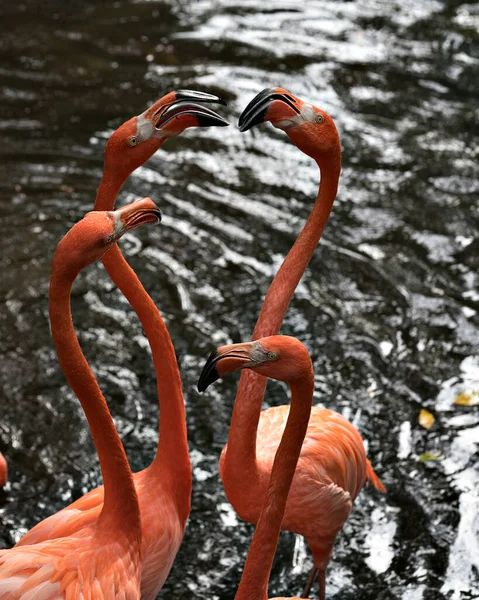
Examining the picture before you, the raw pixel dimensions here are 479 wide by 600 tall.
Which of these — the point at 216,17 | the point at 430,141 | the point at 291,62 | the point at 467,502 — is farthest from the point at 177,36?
the point at 467,502

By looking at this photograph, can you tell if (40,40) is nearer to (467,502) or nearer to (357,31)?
(357,31)

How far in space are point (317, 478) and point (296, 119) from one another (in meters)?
1.49

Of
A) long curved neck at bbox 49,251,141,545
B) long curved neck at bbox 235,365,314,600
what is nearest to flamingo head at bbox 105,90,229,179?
long curved neck at bbox 49,251,141,545

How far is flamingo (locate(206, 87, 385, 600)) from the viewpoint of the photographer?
344 cm

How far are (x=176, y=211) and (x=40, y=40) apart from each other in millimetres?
3795

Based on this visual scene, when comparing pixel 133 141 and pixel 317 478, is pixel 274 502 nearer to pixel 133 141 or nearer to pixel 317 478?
pixel 317 478

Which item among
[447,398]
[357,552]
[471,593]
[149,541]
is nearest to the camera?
[149,541]

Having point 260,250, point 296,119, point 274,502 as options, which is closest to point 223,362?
point 274,502

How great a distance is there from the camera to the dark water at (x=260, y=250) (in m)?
4.50

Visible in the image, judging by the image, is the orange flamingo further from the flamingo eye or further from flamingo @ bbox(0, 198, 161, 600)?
the flamingo eye

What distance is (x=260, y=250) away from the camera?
21.7 feet

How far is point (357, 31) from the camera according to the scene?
1021cm

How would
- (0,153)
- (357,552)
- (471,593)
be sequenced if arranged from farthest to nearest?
1. (0,153)
2. (357,552)
3. (471,593)

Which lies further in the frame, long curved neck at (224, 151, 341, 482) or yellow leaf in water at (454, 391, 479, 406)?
yellow leaf in water at (454, 391, 479, 406)
